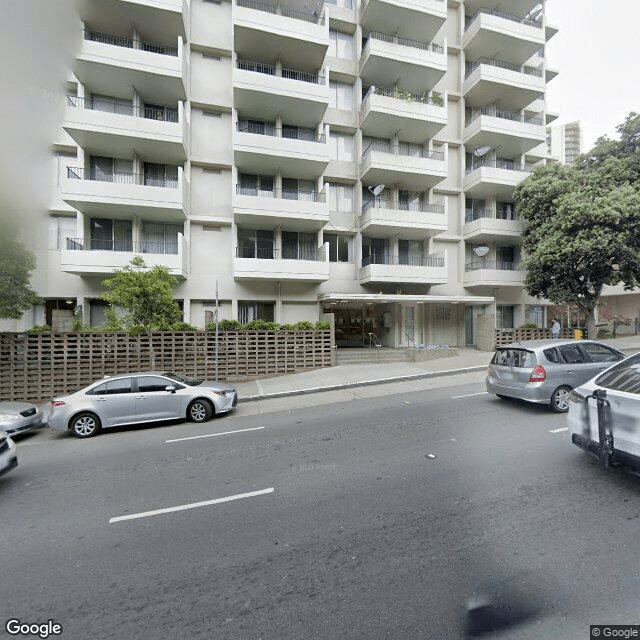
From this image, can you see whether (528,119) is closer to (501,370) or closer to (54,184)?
(501,370)

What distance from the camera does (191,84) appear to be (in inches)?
651

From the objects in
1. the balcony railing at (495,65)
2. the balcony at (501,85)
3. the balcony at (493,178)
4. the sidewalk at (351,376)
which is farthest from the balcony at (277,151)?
the balcony railing at (495,65)

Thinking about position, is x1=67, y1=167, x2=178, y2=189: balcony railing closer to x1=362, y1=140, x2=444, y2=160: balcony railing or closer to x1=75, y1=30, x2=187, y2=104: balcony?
x1=75, y1=30, x2=187, y2=104: balcony

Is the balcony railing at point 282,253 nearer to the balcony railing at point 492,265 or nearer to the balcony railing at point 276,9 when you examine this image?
the balcony railing at point 492,265

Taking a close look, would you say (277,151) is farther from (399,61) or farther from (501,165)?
(501,165)

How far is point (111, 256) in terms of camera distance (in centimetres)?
1406

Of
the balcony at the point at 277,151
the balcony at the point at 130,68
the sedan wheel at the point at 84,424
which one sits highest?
the balcony at the point at 130,68

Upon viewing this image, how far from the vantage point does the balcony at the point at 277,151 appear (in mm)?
15734

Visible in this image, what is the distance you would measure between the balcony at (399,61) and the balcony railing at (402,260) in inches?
407

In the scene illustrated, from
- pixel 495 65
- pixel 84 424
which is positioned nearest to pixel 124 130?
pixel 84 424

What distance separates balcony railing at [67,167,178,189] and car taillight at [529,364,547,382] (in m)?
16.5

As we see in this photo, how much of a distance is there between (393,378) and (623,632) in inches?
406

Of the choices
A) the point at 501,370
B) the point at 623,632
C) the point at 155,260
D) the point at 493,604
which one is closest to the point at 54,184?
the point at 493,604

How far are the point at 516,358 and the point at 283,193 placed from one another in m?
14.5
